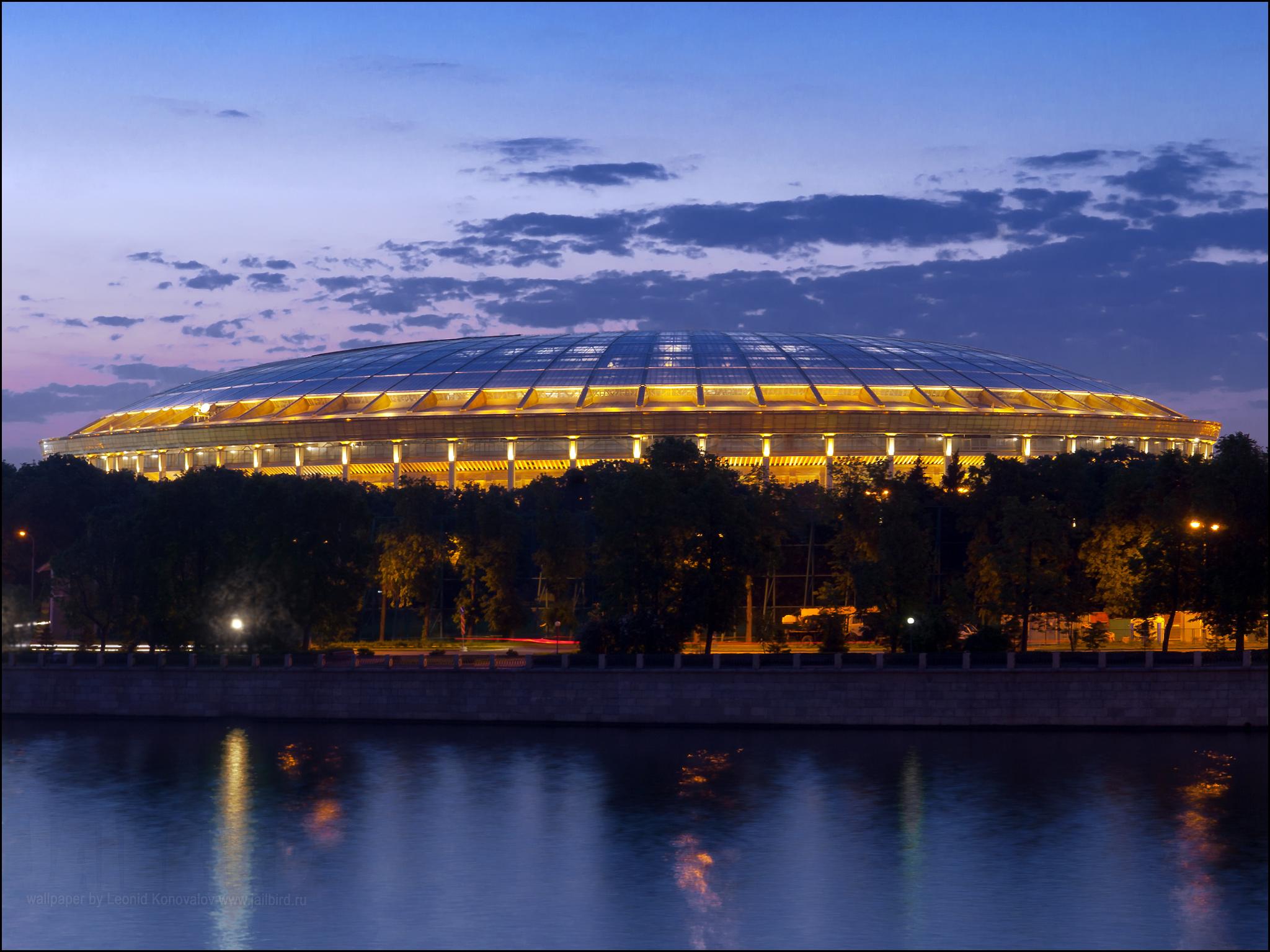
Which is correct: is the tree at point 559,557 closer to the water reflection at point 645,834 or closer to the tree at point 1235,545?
the water reflection at point 645,834

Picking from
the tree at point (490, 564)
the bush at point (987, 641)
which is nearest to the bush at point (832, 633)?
the bush at point (987, 641)

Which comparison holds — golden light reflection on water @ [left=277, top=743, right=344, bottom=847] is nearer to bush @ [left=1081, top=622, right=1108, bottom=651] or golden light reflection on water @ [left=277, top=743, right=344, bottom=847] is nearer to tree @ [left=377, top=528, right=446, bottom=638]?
tree @ [left=377, top=528, right=446, bottom=638]

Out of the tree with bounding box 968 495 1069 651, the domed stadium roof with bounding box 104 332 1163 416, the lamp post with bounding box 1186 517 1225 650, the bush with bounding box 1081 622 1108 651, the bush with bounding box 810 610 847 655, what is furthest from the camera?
the domed stadium roof with bounding box 104 332 1163 416

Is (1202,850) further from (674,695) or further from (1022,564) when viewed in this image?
(1022,564)

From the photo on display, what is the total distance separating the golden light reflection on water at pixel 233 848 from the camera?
24250 millimetres

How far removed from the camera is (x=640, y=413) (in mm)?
71062

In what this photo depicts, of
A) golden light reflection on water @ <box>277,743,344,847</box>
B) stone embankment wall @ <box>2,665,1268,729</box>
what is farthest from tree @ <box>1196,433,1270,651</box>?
golden light reflection on water @ <box>277,743,344,847</box>

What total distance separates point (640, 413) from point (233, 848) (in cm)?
4364

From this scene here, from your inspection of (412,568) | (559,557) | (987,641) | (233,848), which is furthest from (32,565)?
(987,641)

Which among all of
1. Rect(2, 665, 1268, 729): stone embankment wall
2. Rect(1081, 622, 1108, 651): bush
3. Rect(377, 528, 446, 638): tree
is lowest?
Rect(2, 665, 1268, 729): stone embankment wall

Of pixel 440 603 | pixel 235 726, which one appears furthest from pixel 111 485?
pixel 235 726

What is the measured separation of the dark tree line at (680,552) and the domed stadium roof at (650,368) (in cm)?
1834

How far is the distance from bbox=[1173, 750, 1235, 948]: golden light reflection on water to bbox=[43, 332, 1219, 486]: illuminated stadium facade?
3577 centimetres

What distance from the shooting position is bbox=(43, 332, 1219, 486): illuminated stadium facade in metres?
72.3
